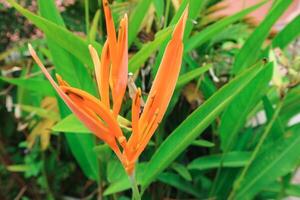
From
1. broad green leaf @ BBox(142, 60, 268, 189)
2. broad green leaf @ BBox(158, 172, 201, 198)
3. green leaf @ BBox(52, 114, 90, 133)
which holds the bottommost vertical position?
broad green leaf @ BBox(158, 172, 201, 198)

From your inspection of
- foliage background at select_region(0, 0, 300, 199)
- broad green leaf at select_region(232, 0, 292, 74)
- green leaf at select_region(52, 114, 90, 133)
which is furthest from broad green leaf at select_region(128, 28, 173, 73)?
broad green leaf at select_region(232, 0, 292, 74)

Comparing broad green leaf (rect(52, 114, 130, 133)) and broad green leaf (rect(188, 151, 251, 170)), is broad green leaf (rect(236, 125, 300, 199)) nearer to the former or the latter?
broad green leaf (rect(188, 151, 251, 170))

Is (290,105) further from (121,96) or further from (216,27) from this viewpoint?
(121,96)

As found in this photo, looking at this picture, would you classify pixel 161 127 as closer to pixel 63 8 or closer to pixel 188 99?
pixel 188 99

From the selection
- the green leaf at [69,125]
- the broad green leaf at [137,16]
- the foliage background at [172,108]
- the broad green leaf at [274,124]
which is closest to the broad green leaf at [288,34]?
the foliage background at [172,108]

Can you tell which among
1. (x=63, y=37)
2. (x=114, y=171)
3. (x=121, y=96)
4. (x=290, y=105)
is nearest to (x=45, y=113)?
(x=114, y=171)
